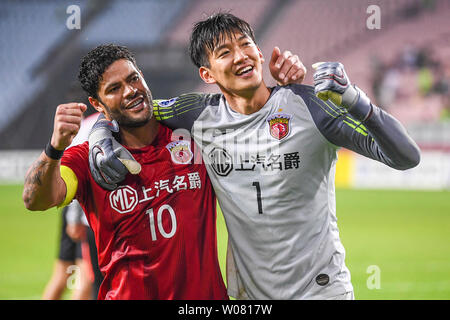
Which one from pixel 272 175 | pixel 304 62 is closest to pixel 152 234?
pixel 272 175

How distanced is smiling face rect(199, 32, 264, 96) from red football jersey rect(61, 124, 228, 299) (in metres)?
0.52

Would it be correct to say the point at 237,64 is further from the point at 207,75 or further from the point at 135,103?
the point at 135,103

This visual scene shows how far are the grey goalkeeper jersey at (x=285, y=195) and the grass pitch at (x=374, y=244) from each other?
1.24 metres

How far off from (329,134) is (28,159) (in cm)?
1645

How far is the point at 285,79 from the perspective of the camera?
9.77 ft

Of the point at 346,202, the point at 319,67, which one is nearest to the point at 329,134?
the point at 319,67

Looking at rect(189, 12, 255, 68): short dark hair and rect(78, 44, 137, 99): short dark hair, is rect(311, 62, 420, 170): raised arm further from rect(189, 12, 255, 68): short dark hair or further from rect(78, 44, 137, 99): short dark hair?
rect(78, 44, 137, 99): short dark hair

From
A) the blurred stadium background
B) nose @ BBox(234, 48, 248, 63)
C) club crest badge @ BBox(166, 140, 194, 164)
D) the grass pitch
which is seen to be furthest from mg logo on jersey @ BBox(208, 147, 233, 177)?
the blurred stadium background

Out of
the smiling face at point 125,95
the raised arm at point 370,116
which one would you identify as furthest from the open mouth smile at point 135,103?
the raised arm at point 370,116

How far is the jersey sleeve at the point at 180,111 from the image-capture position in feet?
10.1

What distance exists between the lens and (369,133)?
8.16ft

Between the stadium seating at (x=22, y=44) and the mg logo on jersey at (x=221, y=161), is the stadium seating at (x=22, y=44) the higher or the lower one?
the higher one

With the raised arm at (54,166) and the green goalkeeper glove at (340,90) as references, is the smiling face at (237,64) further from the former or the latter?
the raised arm at (54,166)

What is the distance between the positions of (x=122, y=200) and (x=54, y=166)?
1.33ft
